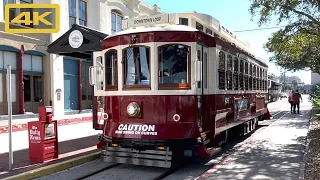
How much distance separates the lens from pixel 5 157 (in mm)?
8648

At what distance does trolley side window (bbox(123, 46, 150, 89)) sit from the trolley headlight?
41 centimetres

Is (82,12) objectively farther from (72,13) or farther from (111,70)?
(111,70)

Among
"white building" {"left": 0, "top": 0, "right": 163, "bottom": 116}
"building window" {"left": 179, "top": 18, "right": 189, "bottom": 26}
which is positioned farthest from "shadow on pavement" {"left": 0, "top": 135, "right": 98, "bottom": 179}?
"white building" {"left": 0, "top": 0, "right": 163, "bottom": 116}

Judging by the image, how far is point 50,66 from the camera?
19250 mm

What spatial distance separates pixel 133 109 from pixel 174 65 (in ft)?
4.18

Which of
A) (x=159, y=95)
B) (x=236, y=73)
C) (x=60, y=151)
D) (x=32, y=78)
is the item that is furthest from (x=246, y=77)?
(x=32, y=78)

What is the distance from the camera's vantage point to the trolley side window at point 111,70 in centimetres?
789

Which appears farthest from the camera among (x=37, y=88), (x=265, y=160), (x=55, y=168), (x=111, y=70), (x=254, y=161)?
(x=37, y=88)

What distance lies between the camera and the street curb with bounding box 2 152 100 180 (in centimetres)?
682

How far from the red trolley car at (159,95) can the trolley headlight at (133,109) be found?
19 mm

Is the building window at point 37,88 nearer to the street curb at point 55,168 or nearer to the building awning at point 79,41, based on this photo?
the building awning at point 79,41

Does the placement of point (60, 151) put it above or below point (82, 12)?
below

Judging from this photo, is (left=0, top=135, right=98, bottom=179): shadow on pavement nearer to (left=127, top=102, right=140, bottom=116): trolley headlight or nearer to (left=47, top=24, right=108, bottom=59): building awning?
(left=127, top=102, right=140, bottom=116): trolley headlight

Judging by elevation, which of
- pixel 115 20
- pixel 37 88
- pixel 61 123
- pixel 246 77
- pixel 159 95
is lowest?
pixel 61 123
